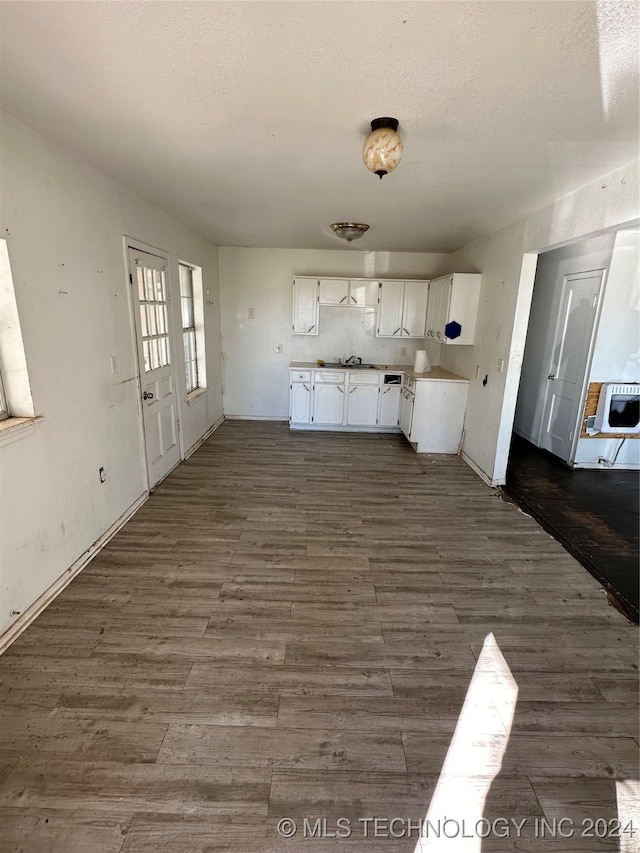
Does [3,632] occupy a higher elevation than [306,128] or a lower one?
lower

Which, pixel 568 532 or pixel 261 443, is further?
pixel 261 443

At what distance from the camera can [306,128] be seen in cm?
198

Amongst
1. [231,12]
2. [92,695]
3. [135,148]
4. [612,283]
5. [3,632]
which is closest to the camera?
[231,12]

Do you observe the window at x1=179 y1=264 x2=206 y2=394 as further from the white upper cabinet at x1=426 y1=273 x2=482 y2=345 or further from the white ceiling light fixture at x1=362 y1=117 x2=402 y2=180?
the white ceiling light fixture at x1=362 y1=117 x2=402 y2=180

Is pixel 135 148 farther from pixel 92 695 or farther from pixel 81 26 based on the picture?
pixel 92 695

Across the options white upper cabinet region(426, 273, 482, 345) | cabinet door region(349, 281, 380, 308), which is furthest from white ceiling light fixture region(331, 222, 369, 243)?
cabinet door region(349, 281, 380, 308)

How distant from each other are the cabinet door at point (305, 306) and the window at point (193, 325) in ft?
4.27

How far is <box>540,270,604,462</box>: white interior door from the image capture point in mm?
4273

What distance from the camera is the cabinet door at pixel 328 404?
217 inches

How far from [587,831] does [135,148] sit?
3694 millimetres

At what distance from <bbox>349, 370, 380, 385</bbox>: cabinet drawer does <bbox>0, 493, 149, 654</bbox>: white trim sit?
3.30 m

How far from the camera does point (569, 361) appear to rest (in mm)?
4570

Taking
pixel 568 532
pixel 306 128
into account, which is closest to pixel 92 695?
pixel 306 128

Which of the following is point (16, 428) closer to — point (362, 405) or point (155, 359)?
point (155, 359)
